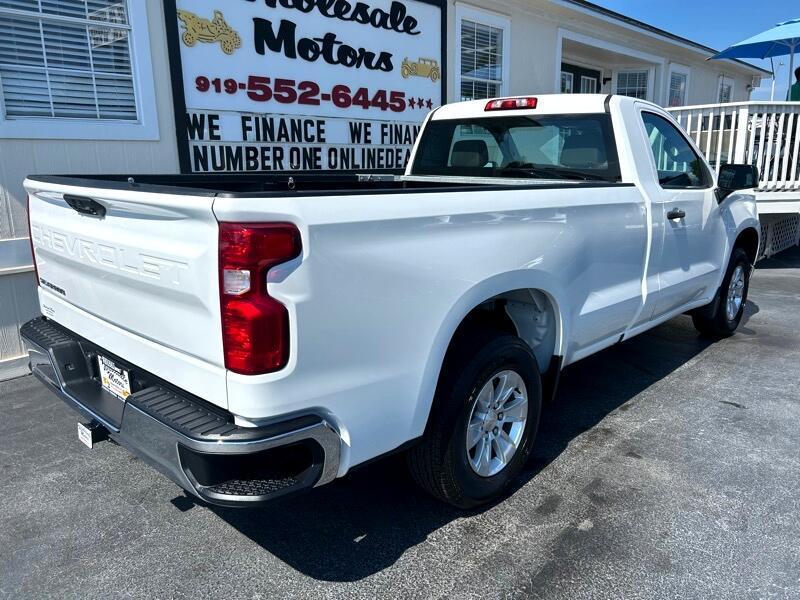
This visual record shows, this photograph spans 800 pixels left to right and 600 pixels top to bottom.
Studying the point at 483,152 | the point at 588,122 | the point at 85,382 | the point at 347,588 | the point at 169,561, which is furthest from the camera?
the point at 483,152

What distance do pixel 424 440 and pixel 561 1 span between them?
27.8 feet

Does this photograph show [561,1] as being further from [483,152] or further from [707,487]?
[707,487]

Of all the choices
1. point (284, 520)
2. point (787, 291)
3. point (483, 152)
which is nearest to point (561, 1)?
point (787, 291)

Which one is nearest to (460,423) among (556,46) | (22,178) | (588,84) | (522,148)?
(522,148)

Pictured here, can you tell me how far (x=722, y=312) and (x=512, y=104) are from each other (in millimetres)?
2721

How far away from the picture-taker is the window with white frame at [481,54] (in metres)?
8.25

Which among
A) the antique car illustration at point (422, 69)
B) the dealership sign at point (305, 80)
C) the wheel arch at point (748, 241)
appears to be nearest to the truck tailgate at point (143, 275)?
the dealership sign at point (305, 80)

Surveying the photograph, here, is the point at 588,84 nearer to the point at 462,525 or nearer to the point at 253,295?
the point at 462,525

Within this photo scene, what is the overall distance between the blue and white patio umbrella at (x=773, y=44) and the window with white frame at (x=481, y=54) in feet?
15.7

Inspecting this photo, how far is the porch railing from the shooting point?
8859 mm

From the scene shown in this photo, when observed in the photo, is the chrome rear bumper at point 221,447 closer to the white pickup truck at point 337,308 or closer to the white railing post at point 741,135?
the white pickup truck at point 337,308

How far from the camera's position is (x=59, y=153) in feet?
16.2

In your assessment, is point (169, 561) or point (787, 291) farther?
point (787, 291)

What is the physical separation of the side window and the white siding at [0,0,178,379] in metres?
4.15
